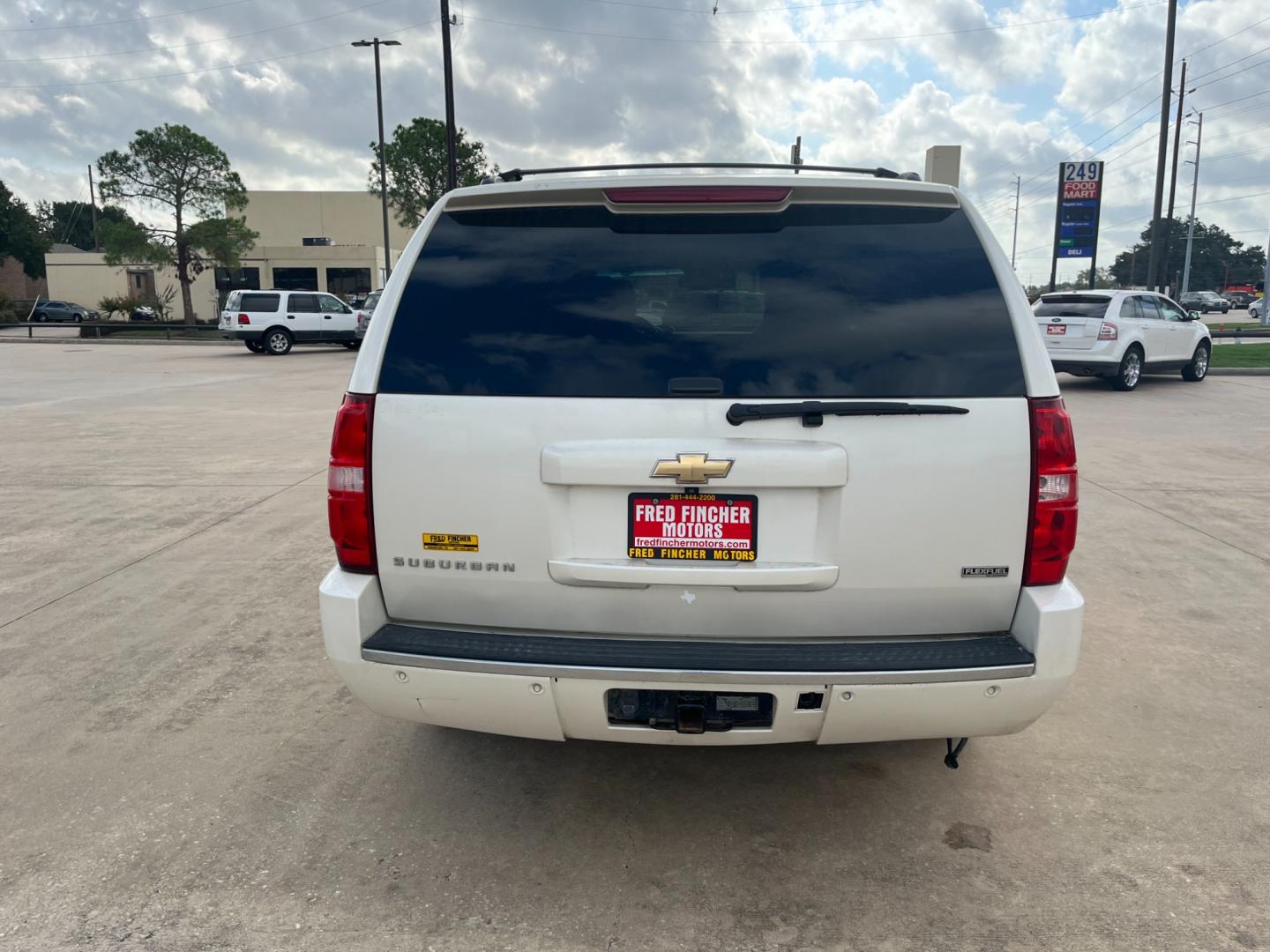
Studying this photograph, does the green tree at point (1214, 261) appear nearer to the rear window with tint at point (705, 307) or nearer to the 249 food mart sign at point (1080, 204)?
the 249 food mart sign at point (1080, 204)

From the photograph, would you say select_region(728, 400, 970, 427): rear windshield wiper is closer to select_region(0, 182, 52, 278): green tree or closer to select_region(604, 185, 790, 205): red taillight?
select_region(604, 185, 790, 205): red taillight

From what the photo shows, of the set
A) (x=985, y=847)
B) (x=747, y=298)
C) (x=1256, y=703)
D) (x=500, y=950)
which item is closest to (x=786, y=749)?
(x=985, y=847)

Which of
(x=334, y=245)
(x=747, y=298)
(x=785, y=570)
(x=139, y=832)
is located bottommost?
(x=139, y=832)

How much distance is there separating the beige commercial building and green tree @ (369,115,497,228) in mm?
10234

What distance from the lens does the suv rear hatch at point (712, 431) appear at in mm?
2617

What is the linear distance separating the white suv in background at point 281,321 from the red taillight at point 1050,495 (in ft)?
98.2

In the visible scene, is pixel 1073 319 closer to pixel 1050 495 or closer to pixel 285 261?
pixel 1050 495

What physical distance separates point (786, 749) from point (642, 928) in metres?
1.25

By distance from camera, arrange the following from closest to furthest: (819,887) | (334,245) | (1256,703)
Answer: (819,887) → (1256,703) → (334,245)

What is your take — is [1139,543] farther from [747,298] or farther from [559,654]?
[559,654]

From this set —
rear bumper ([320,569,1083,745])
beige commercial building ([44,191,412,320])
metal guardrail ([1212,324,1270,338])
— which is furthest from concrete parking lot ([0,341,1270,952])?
beige commercial building ([44,191,412,320])

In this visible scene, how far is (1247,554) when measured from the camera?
6355 mm

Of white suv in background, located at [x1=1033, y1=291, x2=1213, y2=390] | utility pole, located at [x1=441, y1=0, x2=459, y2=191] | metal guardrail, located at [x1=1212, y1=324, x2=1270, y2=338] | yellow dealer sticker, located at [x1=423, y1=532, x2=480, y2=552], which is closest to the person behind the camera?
yellow dealer sticker, located at [x1=423, y1=532, x2=480, y2=552]

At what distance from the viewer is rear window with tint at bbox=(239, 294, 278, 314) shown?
2939 cm
